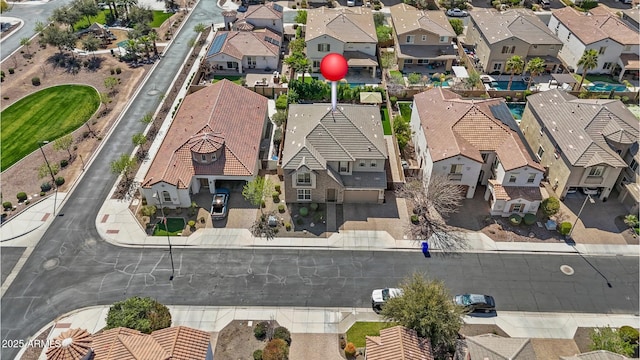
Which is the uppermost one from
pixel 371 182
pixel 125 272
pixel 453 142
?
pixel 453 142

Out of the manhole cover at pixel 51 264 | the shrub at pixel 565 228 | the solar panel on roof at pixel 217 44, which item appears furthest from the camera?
the solar panel on roof at pixel 217 44

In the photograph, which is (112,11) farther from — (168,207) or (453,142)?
(453,142)

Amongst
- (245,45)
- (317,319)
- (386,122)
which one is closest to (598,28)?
(386,122)

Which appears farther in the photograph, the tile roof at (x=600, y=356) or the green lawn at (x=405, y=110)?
the green lawn at (x=405, y=110)

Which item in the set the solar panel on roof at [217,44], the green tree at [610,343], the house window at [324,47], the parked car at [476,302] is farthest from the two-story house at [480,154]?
the solar panel on roof at [217,44]

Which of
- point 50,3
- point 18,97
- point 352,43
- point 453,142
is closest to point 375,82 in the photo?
point 352,43

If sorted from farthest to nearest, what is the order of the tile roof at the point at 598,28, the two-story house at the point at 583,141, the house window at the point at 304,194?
the tile roof at the point at 598,28 → the house window at the point at 304,194 → the two-story house at the point at 583,141

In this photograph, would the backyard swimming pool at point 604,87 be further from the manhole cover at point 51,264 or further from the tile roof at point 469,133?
the manhole cover at point 51,264
